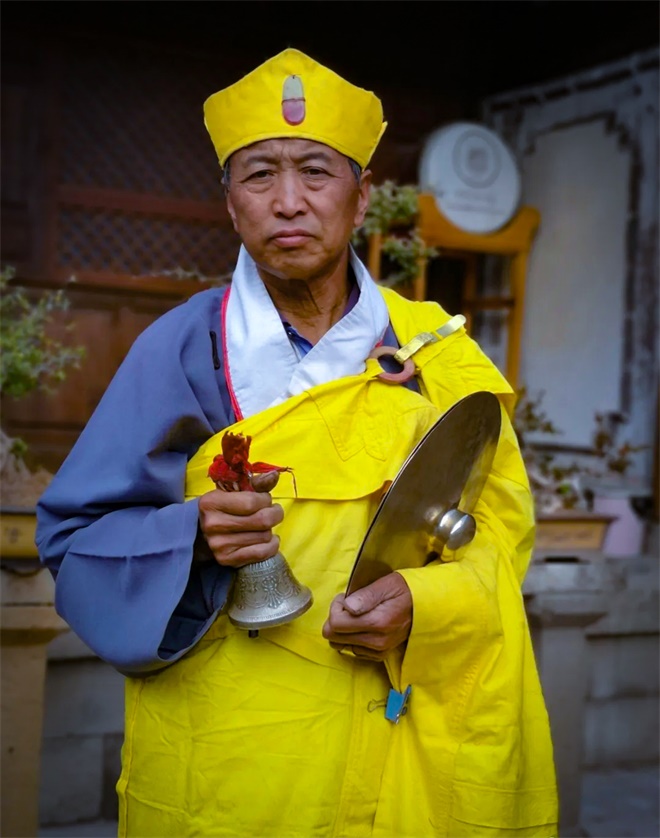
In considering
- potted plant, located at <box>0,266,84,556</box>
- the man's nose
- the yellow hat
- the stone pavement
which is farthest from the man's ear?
the stone pavement

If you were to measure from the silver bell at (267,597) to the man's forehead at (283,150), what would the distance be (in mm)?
616

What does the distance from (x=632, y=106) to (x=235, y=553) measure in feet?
14.6

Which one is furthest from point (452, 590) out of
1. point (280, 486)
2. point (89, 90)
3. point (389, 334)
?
point (89, 90)

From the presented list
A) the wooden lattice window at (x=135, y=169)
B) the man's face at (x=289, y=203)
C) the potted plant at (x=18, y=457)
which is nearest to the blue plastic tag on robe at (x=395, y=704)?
the man's face at (x=289, y=203)

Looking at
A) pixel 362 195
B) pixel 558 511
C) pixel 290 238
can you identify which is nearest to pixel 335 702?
pixel 290 238

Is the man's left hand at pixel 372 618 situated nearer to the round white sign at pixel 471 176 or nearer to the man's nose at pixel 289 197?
the man's nose at pixel 289 197

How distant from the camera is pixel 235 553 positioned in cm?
133

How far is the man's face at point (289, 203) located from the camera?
152 cm

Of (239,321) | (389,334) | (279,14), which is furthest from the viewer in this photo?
(279,14)

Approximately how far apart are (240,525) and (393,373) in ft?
1.45

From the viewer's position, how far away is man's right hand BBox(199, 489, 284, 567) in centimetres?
131

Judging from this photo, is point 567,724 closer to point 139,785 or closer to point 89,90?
point 139,785

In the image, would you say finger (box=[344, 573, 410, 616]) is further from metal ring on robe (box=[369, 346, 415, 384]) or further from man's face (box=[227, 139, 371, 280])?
man's face (box=[227, 139, 371, 280])

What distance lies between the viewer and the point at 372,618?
4.52 ft
